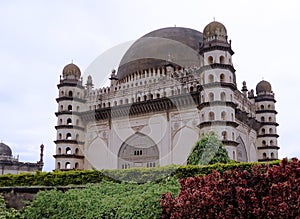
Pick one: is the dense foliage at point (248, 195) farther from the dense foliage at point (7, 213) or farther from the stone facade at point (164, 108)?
the stone facade at point (164, 108)

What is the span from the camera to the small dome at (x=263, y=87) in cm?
2561

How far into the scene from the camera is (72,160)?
2352 cm

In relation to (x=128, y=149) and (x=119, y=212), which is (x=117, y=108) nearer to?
(x=128, y=149)

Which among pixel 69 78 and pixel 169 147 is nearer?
pixel 169 147

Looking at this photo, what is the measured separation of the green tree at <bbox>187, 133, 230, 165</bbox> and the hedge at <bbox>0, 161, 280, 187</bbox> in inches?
88.7

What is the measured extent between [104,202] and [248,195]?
3.62 metres

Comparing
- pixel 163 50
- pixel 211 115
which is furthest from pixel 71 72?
pixel 211 115

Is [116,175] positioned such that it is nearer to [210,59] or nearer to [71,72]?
[210,59]

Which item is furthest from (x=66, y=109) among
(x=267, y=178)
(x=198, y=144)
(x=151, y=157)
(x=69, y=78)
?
(x=267, y=178)

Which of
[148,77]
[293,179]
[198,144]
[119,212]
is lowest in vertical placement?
[119,212]

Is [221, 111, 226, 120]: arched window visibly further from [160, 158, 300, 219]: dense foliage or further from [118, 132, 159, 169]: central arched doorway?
[160, 158, 300, 219]: dense foliage

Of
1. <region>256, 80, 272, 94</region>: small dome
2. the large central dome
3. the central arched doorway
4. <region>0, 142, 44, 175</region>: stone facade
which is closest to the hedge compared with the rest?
the central arched doorway

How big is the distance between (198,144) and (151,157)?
822 cm

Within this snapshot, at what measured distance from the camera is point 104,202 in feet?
27.5
